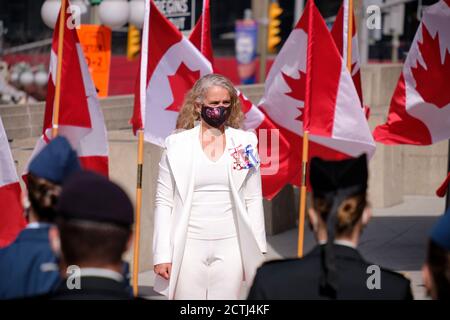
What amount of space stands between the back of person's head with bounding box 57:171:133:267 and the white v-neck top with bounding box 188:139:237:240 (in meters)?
3.01

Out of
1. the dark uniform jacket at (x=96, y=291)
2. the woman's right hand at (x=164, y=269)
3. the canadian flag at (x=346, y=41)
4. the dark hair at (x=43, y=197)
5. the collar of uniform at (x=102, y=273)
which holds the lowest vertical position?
the woman's right hand at (x=164, y=269)

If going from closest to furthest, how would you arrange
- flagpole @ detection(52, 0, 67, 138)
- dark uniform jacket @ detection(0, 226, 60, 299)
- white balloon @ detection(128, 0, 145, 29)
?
1. dark uniform jacket @ detection(0, 226, 60, 299)
2. flagpole @ detection(52, 0, 67, 138)
3. white balloon @ detection(128, 0, 145, 29)

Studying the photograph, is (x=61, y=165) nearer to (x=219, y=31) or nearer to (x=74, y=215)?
(x=74, y=215)

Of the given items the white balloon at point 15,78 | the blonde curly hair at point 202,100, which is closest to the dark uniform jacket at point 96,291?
the blonde curly hair at point 202,100

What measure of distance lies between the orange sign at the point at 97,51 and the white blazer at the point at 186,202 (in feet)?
23.8

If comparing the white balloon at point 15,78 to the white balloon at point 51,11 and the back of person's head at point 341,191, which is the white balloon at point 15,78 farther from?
the back of person's head at point 341,191

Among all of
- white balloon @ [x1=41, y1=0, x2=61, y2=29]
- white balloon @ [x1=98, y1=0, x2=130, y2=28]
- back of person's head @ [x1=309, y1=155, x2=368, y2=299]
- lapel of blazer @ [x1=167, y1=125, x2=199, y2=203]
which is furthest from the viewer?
white balloon @ [x1=98, y1=0, x2=130, y2=28]

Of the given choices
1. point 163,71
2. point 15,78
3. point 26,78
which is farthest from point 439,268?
point 15,78

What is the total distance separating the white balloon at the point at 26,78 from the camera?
79.2 ft

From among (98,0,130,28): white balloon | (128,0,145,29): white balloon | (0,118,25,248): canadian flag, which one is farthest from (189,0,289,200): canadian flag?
(128,0,145,29): white balloon

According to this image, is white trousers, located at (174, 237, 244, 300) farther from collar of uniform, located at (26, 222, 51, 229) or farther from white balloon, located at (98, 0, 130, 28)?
white balloon, located at (98, 0, 130, 28)

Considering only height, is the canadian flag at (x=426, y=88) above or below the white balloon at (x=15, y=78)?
above

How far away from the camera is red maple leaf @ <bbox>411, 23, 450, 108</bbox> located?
877 centimetres

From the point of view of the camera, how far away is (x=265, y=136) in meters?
8.77
